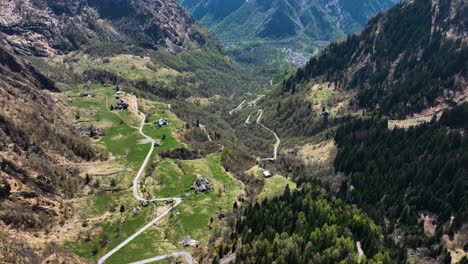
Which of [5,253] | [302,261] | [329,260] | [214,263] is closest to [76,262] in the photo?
[5,253]

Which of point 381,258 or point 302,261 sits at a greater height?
point 381,258

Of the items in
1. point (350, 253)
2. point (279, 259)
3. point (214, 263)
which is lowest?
point (214, 263)

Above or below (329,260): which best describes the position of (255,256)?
below

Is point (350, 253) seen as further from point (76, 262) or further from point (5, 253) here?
point (5, 253)

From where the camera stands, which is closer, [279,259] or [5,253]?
[5,253]

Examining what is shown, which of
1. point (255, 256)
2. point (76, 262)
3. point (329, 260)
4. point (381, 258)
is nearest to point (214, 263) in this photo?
point (255, 256)

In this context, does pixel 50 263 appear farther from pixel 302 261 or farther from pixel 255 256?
pixel 302 261

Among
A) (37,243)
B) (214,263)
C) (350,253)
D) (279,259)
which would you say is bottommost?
(37,243)

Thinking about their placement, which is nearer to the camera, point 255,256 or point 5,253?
point 5,253
